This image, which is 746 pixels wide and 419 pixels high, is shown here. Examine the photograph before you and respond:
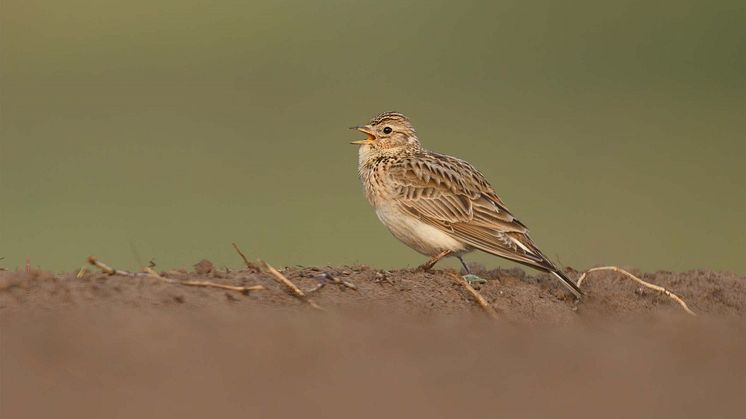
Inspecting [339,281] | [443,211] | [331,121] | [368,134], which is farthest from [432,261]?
[331,121]

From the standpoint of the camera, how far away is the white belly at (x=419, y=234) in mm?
10523

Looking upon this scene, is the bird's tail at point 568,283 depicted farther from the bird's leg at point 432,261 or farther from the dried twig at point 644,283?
the bird's leg at point 432,261

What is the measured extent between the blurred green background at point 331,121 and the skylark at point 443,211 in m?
4.49

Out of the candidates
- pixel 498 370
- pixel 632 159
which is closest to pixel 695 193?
pixel 632 159

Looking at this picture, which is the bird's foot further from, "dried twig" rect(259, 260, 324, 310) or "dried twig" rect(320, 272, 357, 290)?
"dried twig" rect(259, 260, 324, 310)

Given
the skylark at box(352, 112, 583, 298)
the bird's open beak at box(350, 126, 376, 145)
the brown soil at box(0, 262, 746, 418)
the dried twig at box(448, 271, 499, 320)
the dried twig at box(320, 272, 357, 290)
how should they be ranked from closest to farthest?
the brown soil at box(0, 262, 746, 418)
the dried twig at box(320, 272, 357, 290)
the dried twig at box(448, 271, 499, 320)
the skylark at box(352, 112, 583, 298)
the bird's open beak at box(350, 126, 376, 145)

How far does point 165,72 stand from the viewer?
34031 millimetres

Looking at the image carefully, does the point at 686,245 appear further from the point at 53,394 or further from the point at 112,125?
the point at 53,394

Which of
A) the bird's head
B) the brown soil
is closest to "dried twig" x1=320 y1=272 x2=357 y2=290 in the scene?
the brown soil

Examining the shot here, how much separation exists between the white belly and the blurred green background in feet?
15.2

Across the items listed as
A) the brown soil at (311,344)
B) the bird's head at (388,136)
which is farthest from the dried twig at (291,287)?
the bird's head at (388,136)

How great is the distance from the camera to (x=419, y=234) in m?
10.6

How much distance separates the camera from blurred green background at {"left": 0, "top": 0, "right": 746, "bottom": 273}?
21.7m

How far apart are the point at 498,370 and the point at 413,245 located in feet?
14.7
